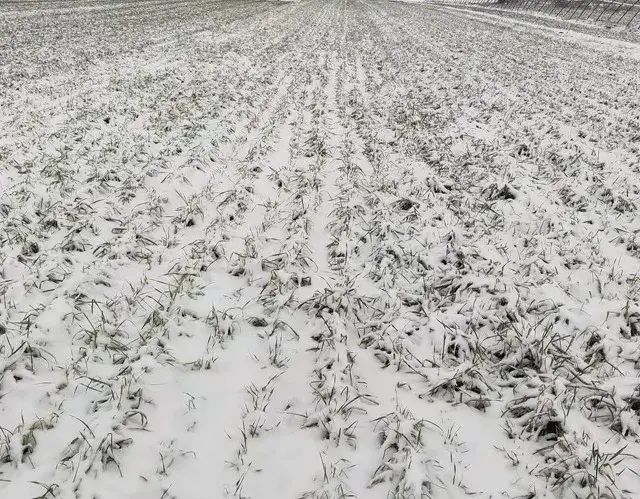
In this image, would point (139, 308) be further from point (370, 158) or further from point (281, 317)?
point (370, 158)

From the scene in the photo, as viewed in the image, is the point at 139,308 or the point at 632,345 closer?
the point at 632,345

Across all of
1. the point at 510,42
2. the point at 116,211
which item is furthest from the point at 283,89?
the point at 510,42

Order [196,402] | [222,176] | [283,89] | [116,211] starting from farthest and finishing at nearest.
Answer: [283,89]
[222,176]
[116,211]
[196,402]

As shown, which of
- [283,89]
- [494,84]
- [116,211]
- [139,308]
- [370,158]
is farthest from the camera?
[494,84]

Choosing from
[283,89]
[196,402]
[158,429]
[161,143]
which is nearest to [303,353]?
[196,402]

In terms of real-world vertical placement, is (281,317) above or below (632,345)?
below

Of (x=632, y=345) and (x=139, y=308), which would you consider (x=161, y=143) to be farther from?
(x=632, y=345)
